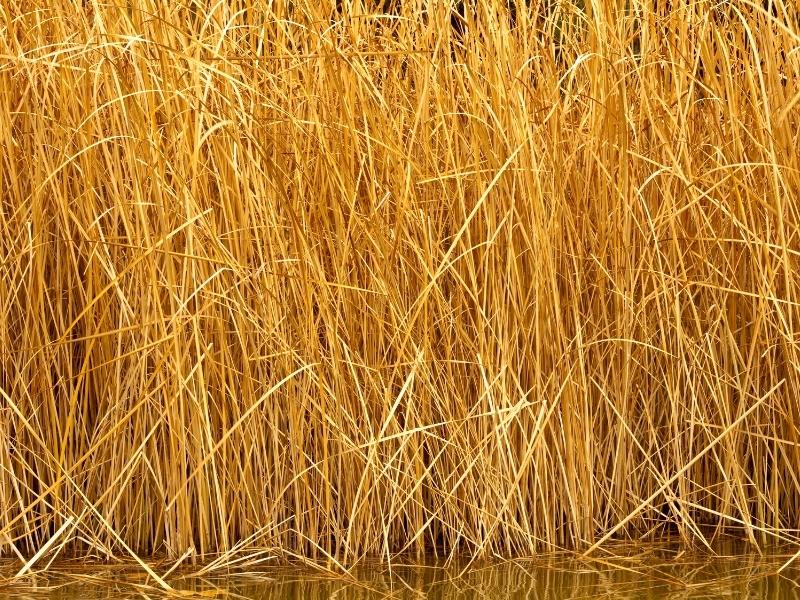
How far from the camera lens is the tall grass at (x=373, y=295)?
1.73 m

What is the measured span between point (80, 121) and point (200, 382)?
1.61ft

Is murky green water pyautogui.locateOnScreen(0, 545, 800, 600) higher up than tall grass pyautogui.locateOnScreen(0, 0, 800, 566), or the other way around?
tall grass pyautogui.locateOnScreen(0, 0, 800, 566)

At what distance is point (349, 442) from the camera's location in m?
1.68

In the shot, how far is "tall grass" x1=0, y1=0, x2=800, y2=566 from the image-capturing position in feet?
5.67

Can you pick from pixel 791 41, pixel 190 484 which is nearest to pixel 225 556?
pixel 190 484

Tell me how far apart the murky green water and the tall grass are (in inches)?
2.3

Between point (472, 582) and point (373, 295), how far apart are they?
0.48 meters

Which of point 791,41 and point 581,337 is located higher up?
point 791,41

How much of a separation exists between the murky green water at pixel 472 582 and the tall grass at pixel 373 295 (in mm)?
57

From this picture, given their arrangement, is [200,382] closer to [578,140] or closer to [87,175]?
[87,175]

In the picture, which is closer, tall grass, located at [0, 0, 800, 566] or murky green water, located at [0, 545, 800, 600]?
murky green water, located at [0, 545, 800, 600]

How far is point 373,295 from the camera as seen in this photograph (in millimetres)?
1784

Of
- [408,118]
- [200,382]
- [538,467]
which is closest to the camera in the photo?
[200,382]

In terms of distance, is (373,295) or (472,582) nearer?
(472,582)
